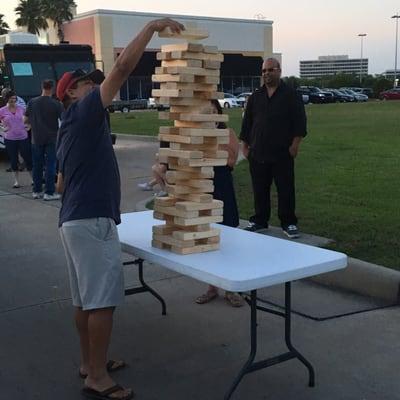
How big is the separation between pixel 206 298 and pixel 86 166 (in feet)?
7.15

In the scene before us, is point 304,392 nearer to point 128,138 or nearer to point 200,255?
point 200,255

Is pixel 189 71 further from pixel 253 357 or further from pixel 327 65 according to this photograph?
pixel 327 65

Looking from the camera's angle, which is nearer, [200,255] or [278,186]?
[200,255]

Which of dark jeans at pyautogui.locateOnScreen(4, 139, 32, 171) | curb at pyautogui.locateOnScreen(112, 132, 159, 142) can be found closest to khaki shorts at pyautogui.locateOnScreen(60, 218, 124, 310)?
dark jeans at pyautogui.locateOnScreen(4, 139, 32, 171)

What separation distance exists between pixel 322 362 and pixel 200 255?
3.68ft

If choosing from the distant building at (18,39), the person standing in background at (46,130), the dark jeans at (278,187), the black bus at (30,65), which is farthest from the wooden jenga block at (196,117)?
the distant building at (18,39)

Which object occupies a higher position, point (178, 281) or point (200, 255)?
point (200, 255)

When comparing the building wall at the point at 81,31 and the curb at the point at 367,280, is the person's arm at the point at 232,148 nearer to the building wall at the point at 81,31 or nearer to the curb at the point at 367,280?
the curb at the point at 367,280

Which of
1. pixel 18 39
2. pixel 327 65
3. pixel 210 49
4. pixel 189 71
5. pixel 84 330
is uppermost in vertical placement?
pixel 18 39

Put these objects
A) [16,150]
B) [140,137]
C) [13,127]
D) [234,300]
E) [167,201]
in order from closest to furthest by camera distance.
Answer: [167,201] < [234,300] < [13,127] < [16,150] < [140,137]

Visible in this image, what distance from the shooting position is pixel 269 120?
6527 millimetres

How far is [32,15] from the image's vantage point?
228ft

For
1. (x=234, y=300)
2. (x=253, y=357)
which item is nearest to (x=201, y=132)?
(x=253, y=357)

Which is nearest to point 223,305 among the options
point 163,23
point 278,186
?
point 278,186
